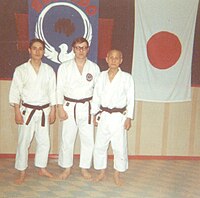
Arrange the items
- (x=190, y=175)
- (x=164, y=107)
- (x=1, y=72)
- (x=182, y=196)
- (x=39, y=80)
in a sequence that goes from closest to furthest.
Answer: (x=182, y=196)
(x=39, y=80)
(x=190, y=175)
(x=1, y=72)
(x=164, y=107)

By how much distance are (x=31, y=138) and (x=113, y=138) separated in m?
0.82

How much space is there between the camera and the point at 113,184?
3.22 m

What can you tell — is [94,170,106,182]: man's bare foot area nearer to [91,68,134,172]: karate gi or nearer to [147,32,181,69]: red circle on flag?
[91,68,134,172]: karate gi

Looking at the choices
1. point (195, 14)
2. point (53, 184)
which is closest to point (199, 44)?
point (195, 14)

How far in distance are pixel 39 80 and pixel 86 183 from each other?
3.69 feet

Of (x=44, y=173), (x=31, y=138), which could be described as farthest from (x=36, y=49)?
(x=44, y=173)

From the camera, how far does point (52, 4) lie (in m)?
3.62

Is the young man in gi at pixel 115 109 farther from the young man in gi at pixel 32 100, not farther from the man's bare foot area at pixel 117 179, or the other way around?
the young man in gi at pixel 32 100

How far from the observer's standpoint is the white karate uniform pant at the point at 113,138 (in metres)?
3.20

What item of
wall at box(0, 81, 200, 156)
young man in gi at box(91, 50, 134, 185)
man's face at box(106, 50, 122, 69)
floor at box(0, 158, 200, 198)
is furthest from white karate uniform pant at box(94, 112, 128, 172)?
wall at box(0, 81, 200, 156)

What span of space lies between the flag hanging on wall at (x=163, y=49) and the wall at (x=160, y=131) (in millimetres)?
174

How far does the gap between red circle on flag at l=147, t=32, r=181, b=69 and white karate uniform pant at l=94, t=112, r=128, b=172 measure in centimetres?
97

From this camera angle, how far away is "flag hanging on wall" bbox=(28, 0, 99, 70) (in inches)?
142

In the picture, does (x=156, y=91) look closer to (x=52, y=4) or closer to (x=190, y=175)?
(x=190, y=175)
